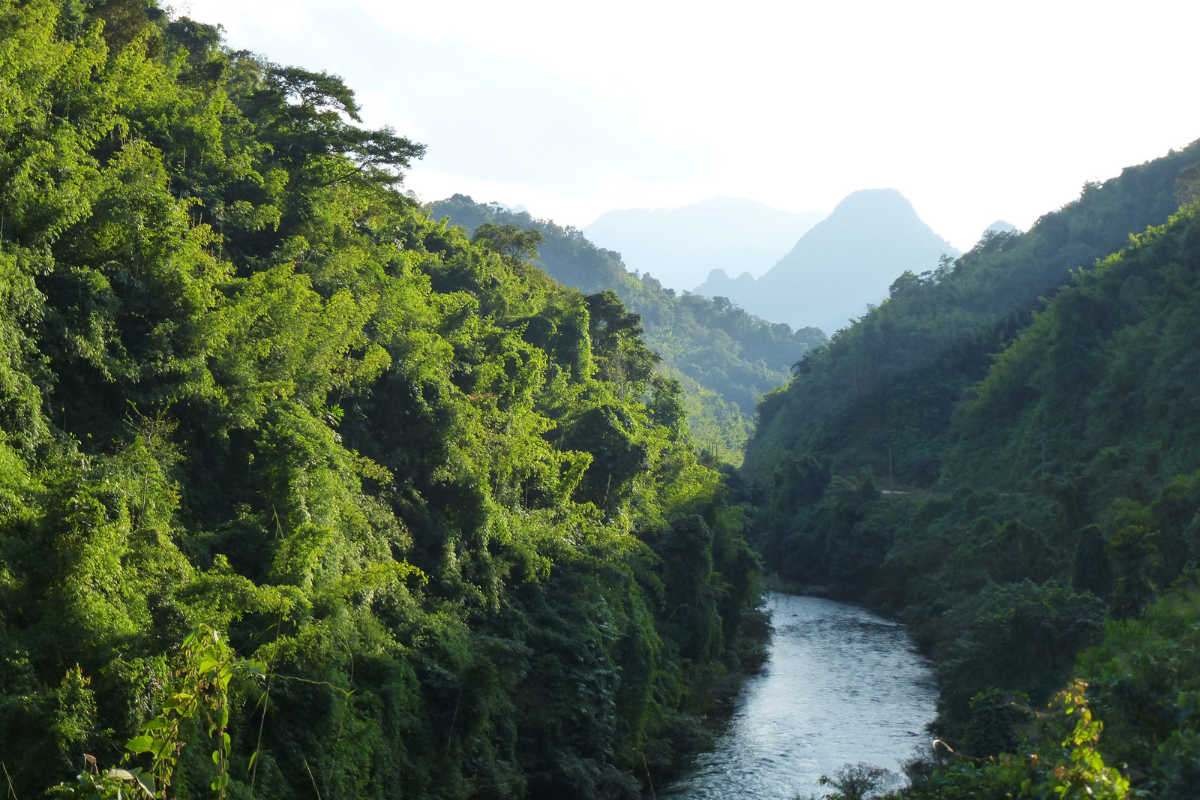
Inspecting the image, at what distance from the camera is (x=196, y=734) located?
891 centimetres

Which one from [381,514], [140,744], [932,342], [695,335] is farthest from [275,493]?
[695,335]

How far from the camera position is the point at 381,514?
52.0 ft

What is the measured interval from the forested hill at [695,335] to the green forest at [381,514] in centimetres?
3934

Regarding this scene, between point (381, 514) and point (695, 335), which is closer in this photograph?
point (381, 514)

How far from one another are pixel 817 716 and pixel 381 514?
480 inches

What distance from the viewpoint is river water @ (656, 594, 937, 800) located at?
1709cm

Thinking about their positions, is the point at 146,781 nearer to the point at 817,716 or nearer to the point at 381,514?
the point at 381,514

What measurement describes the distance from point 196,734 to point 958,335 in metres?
58.5

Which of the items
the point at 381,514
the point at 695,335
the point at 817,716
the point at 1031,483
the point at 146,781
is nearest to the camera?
the point at 146,781

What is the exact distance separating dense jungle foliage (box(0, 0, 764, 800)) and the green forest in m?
0.06

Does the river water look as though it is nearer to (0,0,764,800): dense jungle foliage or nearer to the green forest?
the green forest

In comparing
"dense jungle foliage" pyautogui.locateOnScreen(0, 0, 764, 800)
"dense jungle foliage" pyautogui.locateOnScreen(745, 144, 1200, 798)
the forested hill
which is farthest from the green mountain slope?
"dense jungle foliage" pyautogui.locateOnScreen(0, 0, 764, 800)

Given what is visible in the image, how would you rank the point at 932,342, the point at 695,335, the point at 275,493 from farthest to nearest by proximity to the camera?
the point at 695,335 → the point at 932,342 → the point at 275,493

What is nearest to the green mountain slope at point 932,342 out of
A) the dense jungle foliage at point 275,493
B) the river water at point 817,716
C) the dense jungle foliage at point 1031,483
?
the dense jungle foliage at point 1031,483
